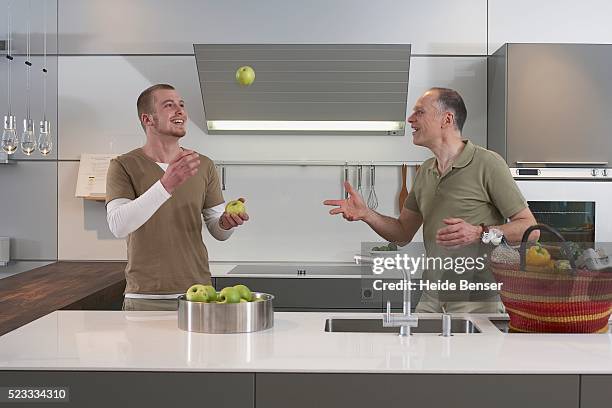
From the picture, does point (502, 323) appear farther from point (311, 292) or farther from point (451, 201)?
point (311, 292)

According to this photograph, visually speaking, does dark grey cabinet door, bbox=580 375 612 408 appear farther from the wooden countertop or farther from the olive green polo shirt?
the wooden countertop

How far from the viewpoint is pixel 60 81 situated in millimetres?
4125

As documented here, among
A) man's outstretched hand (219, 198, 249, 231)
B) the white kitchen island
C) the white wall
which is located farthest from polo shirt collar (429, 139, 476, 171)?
the white wall

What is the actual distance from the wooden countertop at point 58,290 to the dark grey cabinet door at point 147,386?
52 centimetres

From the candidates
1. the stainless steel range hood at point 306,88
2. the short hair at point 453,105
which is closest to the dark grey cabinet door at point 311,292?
the stainless steel range hood at point 306,88

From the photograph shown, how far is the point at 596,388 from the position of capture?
165 cm

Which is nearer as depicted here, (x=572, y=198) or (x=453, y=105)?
(x=453, y=105)

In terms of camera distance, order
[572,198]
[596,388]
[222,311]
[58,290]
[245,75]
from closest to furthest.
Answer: [596,388] < [222,311] < [58,290] < [245,75] < [572,198]

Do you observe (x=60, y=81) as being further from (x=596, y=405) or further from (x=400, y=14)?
(x=596, y=405)

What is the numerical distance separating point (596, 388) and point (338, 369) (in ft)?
1.84

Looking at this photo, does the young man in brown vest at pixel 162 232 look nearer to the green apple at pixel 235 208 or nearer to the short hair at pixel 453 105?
the green apple at pixel 235 208

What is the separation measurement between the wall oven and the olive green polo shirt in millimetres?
1026

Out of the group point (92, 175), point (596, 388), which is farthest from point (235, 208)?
point (92, 175)

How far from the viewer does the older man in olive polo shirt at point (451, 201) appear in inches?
83.1
